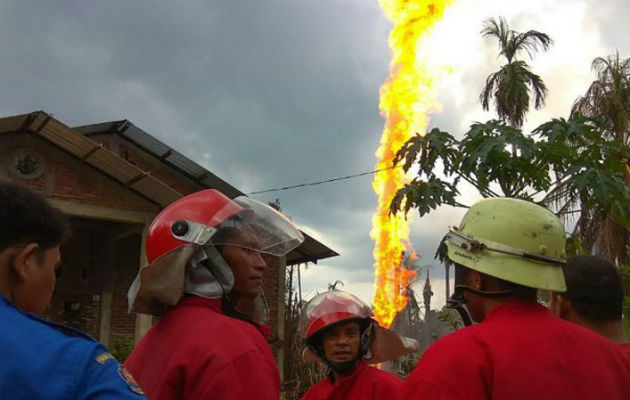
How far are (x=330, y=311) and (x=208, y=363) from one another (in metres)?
2.66

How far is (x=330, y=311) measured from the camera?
4.78 meters

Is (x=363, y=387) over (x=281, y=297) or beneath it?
beneath

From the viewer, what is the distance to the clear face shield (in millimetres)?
2584

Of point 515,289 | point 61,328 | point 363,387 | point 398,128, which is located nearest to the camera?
point 61,328

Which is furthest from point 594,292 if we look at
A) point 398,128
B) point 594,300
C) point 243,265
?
point 398,128

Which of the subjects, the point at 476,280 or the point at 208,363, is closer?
the point at 208,363

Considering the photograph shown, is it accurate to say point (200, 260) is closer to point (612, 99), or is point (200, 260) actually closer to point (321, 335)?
point (321, 335)

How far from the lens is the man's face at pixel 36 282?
1.69 meters

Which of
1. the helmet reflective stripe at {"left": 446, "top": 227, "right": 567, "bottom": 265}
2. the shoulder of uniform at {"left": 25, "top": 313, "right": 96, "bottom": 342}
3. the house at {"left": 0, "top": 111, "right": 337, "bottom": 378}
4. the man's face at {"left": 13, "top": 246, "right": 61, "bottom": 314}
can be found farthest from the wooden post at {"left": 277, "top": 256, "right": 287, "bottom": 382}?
the shoulder of uniform at {"left": 25, "top": 313, "right": 96, "bottom": 342}

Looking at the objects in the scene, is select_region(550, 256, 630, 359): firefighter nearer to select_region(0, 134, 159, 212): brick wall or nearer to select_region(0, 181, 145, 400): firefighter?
select_region(0, 181, 145, 400): firefighter

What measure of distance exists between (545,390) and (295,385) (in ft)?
42.5

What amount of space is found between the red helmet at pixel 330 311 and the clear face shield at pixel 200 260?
6.02 ft

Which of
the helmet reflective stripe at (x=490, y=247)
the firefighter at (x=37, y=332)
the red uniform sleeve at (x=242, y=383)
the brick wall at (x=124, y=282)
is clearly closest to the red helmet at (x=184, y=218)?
the red uniform sleeve at (x=242, y=383)

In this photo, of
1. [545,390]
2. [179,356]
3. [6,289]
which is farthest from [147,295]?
[545,390]
